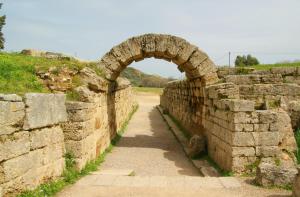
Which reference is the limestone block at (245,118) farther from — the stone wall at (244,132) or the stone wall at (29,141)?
the stone wall at (29,141)

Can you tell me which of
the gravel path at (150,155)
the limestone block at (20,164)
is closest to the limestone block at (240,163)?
the gravel path at (150,155)

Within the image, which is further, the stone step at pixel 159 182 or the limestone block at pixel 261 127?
the limestone block at pixel 261 127

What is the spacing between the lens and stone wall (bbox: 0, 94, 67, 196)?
221 inches

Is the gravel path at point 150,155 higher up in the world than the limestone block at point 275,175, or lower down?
lower down

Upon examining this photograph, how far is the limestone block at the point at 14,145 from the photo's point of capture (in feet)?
18.1

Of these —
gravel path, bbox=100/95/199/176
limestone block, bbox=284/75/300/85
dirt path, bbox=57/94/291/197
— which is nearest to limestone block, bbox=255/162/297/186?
dirt path, bbox=57/94/291/197

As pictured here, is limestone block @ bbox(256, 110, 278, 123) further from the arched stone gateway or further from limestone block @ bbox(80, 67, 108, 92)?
limestone block @ bbox(80, 67, 108, 92)

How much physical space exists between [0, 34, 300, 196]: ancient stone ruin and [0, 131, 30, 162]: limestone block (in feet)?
0.05

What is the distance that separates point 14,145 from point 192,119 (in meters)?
9.95

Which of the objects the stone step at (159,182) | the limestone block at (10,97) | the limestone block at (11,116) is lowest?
the stone step at (159,182)

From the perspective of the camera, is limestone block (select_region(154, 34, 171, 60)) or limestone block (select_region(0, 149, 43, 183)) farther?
limestone block (select_region(154, 34, 171, 60))

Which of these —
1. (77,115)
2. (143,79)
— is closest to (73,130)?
(77,115)

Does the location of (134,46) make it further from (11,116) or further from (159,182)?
(11,116)

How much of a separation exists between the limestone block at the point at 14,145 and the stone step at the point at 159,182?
6.03 feet
